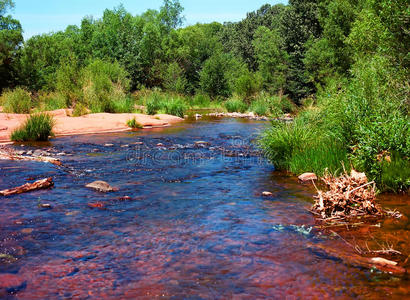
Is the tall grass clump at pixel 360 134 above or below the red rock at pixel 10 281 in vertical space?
above

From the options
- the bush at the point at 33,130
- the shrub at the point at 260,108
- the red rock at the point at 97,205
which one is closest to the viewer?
the red rock at the point at 97,205

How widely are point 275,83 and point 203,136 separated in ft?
78.9

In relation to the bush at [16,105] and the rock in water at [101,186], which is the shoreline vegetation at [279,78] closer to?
Result: the bush at [16,105]

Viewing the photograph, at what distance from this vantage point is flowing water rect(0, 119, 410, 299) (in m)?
4.11

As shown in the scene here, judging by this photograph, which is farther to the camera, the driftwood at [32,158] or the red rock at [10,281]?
the driftwood at [32,158]

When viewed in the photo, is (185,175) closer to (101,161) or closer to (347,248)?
Answer: (101,161)

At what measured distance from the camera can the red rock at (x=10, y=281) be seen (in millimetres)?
4088

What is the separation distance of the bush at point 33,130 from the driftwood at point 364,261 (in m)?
12.9

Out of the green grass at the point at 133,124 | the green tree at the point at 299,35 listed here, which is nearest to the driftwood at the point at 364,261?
the green grass at the point at 133,124

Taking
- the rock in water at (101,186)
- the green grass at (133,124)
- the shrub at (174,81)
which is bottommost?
the rock in water at (101,186)

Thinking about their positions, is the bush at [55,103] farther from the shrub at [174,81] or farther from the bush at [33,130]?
the shrub at [174,81]

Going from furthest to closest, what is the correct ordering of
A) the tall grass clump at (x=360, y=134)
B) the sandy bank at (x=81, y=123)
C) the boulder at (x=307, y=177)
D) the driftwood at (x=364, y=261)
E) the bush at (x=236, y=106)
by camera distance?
the bush at (x=236, y=106) → the sandy bank at (x=81, y=123) → the boulder at (x=307, y=177) → the tall grass clump at (x=360, y=134) → the driftwood at (x=364, y=261)

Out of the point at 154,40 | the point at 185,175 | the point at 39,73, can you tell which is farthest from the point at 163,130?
the point at 154,40

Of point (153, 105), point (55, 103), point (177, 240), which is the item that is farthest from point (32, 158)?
point (153, 105)
